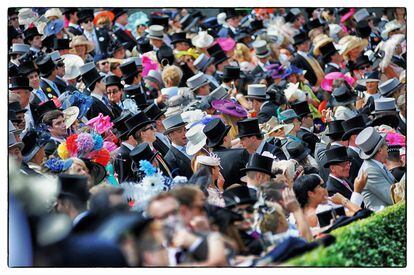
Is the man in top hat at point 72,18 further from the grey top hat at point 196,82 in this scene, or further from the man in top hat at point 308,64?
the man in top hat at point 308,64

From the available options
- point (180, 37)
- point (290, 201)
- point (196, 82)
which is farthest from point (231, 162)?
point (180, 37)

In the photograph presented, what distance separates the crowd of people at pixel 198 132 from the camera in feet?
28.5

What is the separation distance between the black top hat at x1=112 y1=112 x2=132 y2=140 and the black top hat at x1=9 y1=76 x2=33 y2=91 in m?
1.25

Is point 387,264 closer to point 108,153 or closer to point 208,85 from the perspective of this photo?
point 108,153

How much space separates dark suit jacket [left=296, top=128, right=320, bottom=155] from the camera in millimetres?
13702

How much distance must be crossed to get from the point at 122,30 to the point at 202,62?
1796 millimetres

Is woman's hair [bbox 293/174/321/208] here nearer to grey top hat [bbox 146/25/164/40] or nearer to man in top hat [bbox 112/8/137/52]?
man in top hat [bbox 112/8/137/52]

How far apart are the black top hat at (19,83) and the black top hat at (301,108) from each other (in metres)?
3.09

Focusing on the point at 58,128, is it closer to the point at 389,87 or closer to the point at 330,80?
the point at 389,87

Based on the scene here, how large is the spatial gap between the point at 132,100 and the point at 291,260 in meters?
5.55

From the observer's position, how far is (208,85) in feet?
52.5

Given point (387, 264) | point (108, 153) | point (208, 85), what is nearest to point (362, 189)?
point (387, 264)

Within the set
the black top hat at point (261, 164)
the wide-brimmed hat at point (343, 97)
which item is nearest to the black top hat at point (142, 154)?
the black top hat at point (261, 164)

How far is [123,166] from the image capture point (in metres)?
12.2
